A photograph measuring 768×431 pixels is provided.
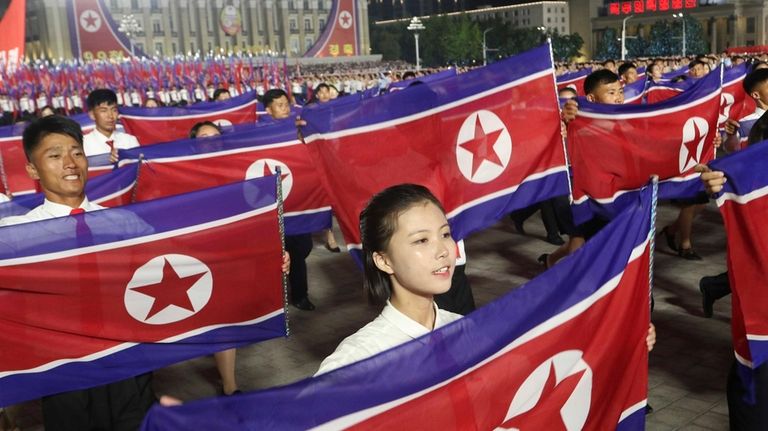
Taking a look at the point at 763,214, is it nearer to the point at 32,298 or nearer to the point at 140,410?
the point at 140,410

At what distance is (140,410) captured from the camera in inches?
159

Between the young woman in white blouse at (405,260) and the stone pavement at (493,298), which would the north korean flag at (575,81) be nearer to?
the stone pavement at (493,298)

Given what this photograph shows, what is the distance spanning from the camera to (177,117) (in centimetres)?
1159

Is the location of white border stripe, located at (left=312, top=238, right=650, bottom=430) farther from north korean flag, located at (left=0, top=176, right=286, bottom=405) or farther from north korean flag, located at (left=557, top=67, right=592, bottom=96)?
north korean flag, located at (left=557, top=67, right=592, bottom=96)

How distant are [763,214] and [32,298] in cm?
339

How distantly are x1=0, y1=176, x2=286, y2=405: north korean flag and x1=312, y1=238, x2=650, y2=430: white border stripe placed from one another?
7.08 ft

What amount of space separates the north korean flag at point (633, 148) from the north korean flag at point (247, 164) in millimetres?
2297

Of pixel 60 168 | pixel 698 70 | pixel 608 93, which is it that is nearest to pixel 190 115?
pixel 608 93

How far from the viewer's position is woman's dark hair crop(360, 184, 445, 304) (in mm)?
2844

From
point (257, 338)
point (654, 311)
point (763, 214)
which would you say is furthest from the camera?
point (654, 311)

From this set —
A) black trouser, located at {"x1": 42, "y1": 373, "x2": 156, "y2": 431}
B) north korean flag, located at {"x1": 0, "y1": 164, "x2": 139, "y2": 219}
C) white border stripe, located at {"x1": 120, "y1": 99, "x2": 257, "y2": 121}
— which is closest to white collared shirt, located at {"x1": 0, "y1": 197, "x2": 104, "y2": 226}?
black trouser, located at {"x1": 42, "y1": 373, "x2": 156, "y2": 431}

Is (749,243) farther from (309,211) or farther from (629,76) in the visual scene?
(629,76)

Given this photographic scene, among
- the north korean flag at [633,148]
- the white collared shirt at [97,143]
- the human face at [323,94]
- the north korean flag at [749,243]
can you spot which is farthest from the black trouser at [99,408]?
the human face at [323,94]

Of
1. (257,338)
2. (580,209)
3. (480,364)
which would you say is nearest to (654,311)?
(580,209)
